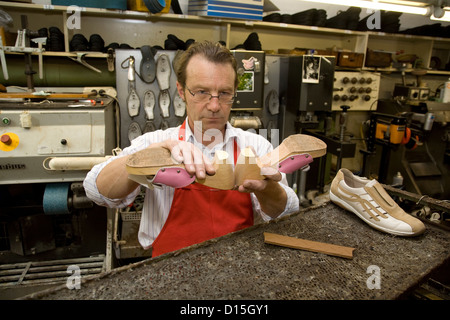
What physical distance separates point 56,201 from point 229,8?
7.97ft

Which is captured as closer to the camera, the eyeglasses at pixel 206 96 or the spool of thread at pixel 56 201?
the eyeglasses at pixel 206 96

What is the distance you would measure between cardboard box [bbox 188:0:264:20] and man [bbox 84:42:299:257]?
6.30 feet

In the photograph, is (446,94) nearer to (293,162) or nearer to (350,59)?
(350,59)

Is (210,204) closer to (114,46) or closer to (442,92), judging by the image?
(114,46)

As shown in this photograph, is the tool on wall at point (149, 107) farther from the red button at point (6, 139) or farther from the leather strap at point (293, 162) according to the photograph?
the leather strap at point (293, 162)

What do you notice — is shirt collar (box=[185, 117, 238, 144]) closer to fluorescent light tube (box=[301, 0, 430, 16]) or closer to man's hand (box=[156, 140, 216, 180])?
man's hand (box=[156, 140, 216, 180])

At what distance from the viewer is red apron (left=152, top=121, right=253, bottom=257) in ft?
4.25

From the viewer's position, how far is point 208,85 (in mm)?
1266

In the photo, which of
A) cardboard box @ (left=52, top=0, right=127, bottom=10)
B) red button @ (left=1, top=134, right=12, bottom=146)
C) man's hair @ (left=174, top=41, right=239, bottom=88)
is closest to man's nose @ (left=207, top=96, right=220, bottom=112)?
man's hair @ (left=174, top=41, right=239, bottom=88)

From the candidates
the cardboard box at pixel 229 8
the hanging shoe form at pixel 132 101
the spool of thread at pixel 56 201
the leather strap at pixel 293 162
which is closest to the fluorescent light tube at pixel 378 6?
the cardboard box at pixel 229 8

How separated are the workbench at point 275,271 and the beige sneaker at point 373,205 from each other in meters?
0.04

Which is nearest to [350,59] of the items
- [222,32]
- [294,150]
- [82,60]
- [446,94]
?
[446,94]

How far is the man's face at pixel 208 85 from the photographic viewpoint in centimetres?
127
